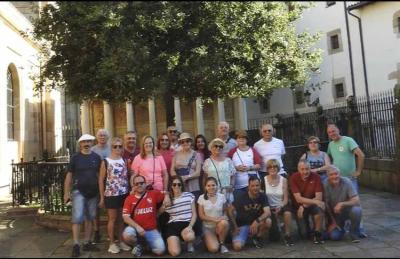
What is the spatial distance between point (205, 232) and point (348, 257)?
2.00 meters

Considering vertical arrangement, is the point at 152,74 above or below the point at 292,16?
below

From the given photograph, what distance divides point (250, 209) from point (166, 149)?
1650 mm

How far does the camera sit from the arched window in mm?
16312

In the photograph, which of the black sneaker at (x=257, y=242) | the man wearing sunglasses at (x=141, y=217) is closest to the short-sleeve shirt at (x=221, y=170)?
the man wearing sunglasses at (x=141, y=217)

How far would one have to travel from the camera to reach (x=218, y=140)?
715 cm

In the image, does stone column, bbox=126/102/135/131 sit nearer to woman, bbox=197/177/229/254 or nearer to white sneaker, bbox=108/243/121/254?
white sneaker, bbox=108/243/121/254

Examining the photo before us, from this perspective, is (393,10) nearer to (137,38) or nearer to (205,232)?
(137,38)

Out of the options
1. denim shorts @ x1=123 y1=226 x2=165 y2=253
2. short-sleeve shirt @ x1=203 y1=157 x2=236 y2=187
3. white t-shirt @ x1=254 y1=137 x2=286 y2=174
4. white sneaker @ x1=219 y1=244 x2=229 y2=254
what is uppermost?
white t-shirt @ x1=254 y1=137 x2=286 y2=174

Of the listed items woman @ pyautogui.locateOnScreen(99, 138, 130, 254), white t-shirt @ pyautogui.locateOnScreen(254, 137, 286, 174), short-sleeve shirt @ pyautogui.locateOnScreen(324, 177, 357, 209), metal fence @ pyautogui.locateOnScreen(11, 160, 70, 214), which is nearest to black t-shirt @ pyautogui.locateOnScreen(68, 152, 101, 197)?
woman @ pyautogui.locateOnScreen(99, 138, 130, 254)

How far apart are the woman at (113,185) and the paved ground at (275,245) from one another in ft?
1.29

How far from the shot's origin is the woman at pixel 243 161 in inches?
284

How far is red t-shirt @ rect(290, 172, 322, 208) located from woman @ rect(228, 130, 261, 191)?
617mm

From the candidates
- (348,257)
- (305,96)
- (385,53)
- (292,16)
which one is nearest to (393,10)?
(385,53)

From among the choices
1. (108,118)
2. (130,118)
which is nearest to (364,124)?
(130,118)
